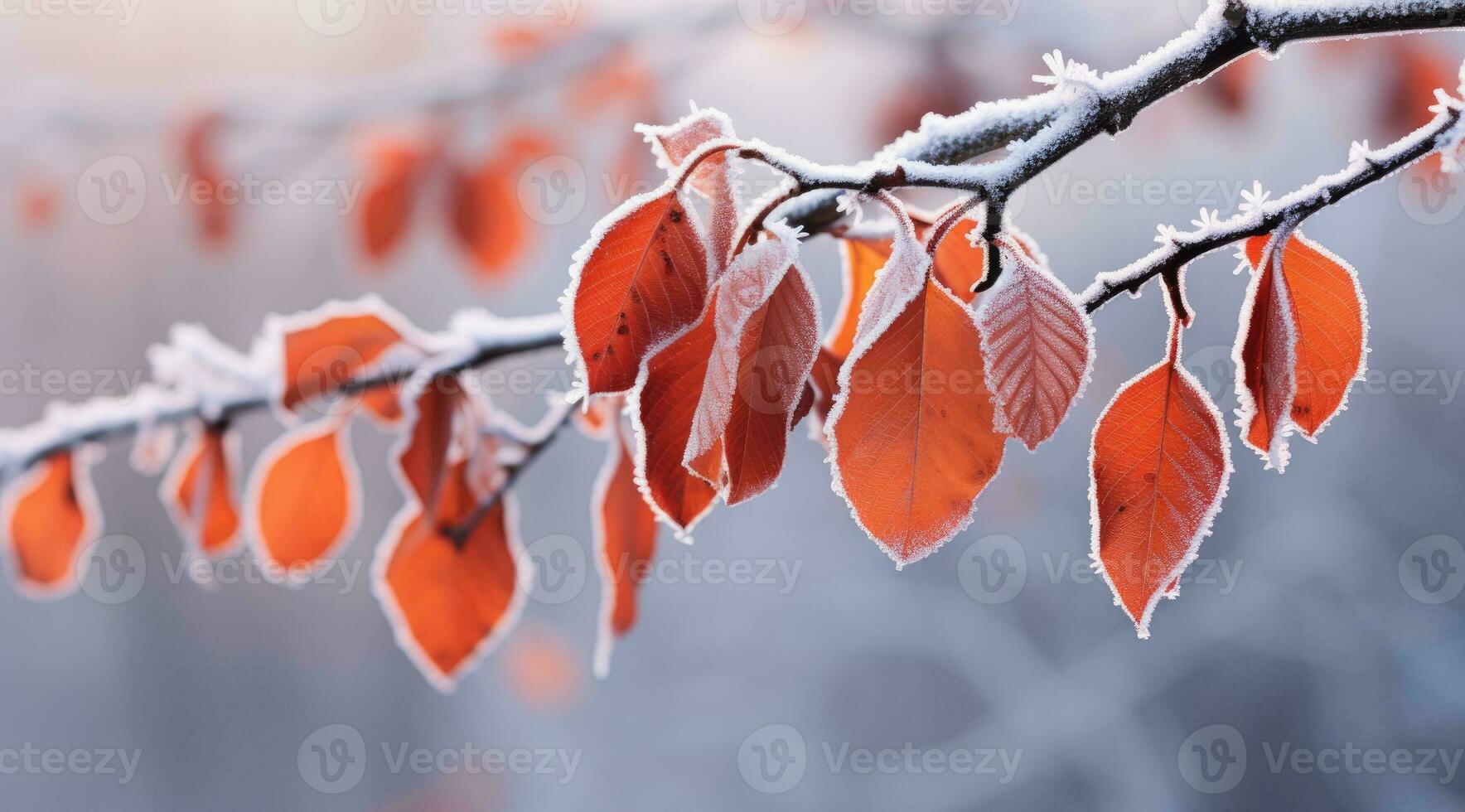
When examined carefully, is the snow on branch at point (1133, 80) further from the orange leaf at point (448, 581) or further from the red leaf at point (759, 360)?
the orange leaf at point (448, 581)

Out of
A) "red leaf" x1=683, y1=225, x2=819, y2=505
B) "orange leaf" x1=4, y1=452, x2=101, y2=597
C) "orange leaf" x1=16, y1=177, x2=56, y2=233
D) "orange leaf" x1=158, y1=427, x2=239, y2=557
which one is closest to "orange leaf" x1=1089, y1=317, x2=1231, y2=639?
"red leaf" x1=683, y1=225, x2=819, y2=505

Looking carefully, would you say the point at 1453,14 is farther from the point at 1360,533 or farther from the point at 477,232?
the point at 1360,533

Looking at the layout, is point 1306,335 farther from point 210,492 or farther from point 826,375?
point 210,492

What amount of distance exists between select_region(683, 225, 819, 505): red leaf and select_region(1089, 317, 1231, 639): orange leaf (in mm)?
121

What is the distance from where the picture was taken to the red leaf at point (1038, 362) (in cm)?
29

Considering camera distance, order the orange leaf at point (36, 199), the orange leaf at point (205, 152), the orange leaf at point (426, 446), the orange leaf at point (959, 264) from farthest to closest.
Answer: the orange leaf at point (36, 199), the orange leaf at point (205, 152), the orange leaf at point (426, 446), the orange leaf at point (959, 264)

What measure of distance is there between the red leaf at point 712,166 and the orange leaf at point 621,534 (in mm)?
231

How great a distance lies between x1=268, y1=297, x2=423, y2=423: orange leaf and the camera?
1.89 feet

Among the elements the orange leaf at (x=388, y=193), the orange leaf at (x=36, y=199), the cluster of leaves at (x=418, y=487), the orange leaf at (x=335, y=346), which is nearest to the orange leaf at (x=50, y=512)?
the cluster of leaves at (x=418, y=487)

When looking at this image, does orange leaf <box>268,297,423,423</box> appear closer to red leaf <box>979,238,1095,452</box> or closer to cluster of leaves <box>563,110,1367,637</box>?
cluster of leaves <box>563,110,1367,637</box>

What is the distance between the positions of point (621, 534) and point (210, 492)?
361 millimetres

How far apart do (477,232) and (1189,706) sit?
289 centimetres

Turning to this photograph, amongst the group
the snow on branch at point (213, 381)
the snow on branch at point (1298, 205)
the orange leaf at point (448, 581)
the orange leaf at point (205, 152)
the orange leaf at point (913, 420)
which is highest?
the orange leaf at point (205, 152)

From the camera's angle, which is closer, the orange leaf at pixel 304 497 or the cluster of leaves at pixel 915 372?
the cluster of leaves at pixel 915 372
